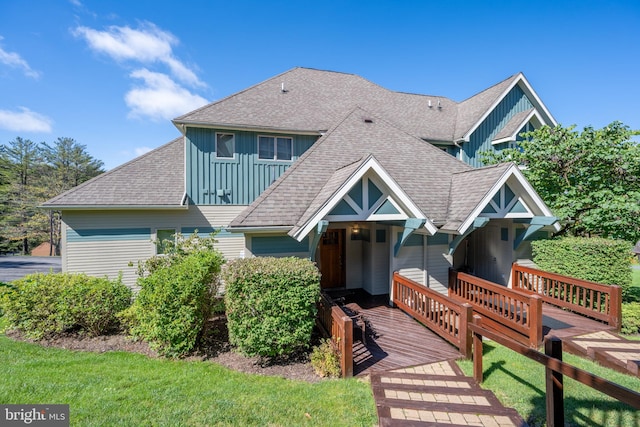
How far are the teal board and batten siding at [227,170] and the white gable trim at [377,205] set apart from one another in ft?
16.2

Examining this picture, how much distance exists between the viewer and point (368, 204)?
24.3 ft

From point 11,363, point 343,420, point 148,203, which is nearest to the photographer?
point 343,420

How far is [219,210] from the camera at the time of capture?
10711 millimetres

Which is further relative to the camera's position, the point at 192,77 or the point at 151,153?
the point at 192,77

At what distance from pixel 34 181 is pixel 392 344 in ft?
158

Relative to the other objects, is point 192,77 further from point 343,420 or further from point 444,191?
point 343,420

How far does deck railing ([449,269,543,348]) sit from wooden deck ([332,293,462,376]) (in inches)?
68.5

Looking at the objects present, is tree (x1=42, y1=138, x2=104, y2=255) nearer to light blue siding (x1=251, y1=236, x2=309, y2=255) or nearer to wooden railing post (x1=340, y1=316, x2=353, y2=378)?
light blue siding (x1=251, y1=236, x2=309, y2=255)

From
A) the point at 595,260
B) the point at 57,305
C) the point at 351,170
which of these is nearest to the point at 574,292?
the point at 595,260

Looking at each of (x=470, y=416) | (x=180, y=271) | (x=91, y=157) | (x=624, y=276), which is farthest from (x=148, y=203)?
(x=91, y=157)

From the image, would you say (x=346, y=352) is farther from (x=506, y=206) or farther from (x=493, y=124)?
(x=493, y=124)

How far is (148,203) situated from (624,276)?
50.7ft

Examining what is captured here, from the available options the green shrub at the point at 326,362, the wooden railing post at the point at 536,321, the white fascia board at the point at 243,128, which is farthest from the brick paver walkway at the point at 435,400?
the white fascia board at the point at 243,128

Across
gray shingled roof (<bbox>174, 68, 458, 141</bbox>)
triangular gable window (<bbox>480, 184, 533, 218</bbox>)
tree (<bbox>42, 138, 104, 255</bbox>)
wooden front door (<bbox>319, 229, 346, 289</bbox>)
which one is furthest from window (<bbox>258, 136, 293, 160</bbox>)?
tree (<bbox>42, 138, 104, 255</bbox>)
